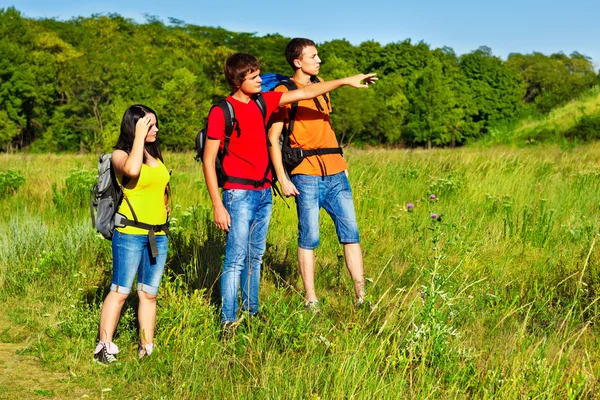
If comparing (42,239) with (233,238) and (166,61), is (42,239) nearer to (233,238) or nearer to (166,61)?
(233,238)

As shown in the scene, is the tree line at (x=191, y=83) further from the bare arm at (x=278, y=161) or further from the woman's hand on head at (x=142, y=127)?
the woman's hand on head at (x=142, y=127)

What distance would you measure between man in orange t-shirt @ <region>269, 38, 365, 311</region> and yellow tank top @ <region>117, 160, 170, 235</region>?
91 centimetres

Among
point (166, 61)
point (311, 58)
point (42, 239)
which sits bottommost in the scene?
point (42, 239)

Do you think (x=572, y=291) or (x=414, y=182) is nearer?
(x=572, y=291)

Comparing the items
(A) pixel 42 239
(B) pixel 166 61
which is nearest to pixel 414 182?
(A) pixel 42 239

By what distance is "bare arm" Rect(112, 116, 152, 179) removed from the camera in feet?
13.1

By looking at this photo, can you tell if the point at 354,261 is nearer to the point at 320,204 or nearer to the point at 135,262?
the point at 320,204

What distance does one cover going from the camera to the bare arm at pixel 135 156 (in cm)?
399

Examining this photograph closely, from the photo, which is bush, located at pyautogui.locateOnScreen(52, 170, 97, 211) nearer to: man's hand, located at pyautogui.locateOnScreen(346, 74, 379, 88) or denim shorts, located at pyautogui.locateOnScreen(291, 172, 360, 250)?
denim shorts, located at pyautogui.locateOnScreen(291, 172, 360, 250)

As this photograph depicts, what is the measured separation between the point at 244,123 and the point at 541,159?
8.50m

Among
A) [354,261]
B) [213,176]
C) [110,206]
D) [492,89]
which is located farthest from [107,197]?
[492,89]

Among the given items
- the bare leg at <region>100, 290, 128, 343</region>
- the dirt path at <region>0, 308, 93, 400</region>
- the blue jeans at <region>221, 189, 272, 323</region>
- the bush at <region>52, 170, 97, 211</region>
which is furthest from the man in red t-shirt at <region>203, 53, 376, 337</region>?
the bush at <region>52, 170, 97, 211</region>

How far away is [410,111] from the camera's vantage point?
59344 mm

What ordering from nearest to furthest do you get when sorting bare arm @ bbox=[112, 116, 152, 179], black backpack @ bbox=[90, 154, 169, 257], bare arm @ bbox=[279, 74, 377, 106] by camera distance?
bare arm @ bbox=[112, 116, 152, 179] → black backpack @ bbox=[90, 154, 169, 257] → bare arm @ bbox=[279, 74, 377, 106]
